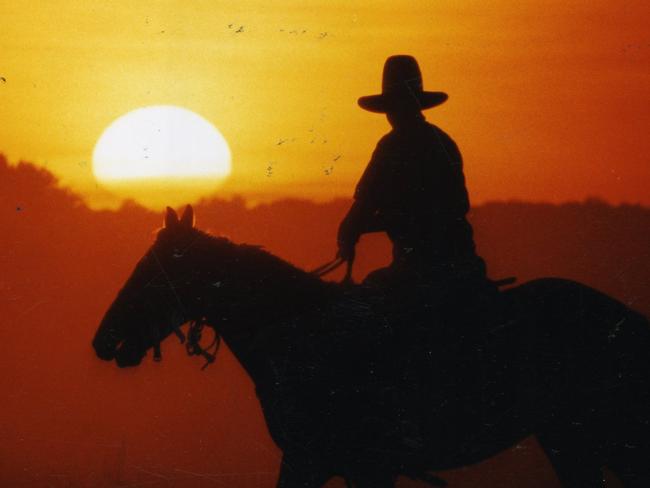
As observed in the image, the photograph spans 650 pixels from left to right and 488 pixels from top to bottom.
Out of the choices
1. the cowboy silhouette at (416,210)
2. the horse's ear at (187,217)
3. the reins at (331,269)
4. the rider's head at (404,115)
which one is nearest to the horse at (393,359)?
the horse's ear at (187,217)

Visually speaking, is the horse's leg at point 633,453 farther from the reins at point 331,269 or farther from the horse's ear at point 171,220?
the horse's ear at point 171,220

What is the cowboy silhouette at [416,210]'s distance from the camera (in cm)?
826

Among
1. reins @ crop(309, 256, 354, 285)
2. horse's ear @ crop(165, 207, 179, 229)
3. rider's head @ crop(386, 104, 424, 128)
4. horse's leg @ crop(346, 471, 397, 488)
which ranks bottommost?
horse's leg @ crop(346, 471, 397, 488)

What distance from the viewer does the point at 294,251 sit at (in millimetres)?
38969

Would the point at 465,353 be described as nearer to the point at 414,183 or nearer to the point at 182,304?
the point at 414,183

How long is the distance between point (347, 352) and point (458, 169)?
1771 mm

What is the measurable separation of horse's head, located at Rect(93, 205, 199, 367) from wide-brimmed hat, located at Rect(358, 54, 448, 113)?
1945 mm

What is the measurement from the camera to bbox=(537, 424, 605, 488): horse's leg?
890 centimetres

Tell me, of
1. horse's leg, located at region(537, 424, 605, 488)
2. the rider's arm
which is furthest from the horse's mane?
horse's leg, located at region(537, 424, 605, 488)

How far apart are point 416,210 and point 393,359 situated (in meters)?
1.20

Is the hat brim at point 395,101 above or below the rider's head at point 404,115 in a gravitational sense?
above

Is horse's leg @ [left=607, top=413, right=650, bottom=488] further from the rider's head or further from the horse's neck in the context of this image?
the rider's head

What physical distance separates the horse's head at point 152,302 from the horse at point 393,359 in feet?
0.03

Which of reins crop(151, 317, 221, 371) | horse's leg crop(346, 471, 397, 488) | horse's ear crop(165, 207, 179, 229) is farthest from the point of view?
horse's leg crop(346, 471, 397, 488)
